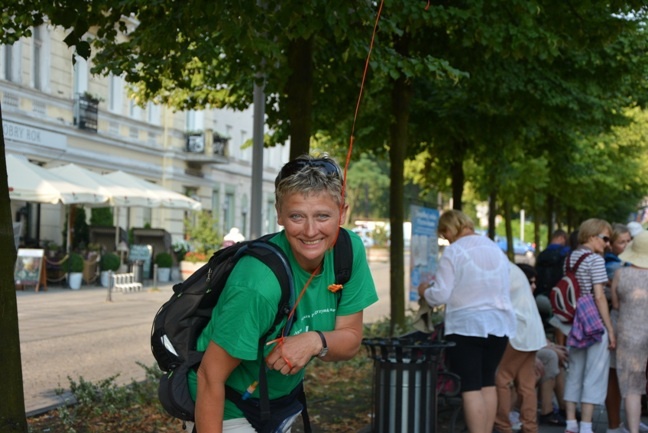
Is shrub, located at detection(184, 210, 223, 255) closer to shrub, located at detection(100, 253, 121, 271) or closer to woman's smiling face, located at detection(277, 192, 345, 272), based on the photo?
shrub, located at detection(100, 253, 121, 271)

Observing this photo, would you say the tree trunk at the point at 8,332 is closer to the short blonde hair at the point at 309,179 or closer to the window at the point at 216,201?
the short blonde hair at the point at 309,179

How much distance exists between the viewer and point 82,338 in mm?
16172

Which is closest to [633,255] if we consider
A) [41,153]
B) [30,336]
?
[30,336]

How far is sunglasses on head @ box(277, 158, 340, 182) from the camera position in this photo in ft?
11.5

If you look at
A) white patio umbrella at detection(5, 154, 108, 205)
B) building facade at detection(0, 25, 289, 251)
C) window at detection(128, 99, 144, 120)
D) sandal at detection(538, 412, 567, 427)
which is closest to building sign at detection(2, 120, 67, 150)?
building facade at detection(0, 25, 289, 251)

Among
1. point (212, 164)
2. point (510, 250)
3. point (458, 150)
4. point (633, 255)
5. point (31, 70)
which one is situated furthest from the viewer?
point (212, 164)

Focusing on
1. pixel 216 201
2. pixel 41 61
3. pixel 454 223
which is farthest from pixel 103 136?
pixel 454 223

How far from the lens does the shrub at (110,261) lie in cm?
2827

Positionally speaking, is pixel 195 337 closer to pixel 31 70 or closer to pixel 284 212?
pixel 284 212

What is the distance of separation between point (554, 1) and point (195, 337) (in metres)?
8.98

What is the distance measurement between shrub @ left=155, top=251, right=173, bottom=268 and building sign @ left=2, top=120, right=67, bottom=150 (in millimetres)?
4127

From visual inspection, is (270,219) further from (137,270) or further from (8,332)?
(8,332)

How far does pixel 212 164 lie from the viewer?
150 feet

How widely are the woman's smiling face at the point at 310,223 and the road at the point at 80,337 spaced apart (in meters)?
5.95
